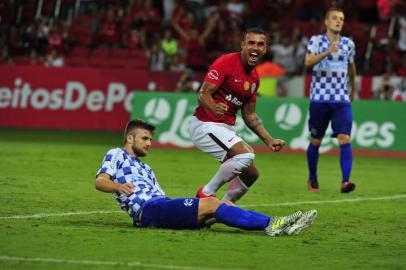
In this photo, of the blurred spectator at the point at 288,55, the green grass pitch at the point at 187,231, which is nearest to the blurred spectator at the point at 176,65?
the blurred spectator at the point at 288,55

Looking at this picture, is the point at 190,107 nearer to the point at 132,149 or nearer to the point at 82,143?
the point at 82,143

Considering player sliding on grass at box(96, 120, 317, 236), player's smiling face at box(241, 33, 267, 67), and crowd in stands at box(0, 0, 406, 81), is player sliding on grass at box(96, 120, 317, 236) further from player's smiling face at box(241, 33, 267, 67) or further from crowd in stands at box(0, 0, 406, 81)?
crowd in stands at box(0, 0, 406, 81)

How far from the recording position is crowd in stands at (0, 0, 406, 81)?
27492mm

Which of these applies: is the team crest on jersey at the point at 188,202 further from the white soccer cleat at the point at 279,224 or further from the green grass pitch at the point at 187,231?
the white soccer cleat at the point at 279,224

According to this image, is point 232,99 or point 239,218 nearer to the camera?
point 239,218

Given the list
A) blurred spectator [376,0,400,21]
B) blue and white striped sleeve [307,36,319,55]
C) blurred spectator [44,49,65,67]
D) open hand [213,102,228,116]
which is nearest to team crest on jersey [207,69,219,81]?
open hand [213,102,228,116]

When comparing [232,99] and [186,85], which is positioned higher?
[232,99]

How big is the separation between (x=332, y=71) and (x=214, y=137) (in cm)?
451

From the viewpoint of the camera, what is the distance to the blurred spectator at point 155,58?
2838cm

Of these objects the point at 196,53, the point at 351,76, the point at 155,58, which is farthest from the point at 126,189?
the point at 155,58

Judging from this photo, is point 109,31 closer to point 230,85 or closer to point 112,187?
point 230,85

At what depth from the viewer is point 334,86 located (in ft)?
50.7

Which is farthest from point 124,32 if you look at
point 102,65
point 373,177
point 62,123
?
point 373,177

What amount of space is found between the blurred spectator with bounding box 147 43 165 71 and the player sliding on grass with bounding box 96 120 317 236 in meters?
18.1
